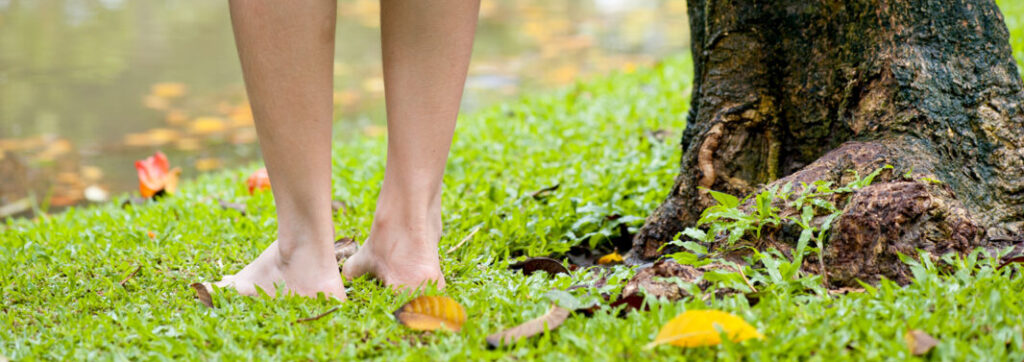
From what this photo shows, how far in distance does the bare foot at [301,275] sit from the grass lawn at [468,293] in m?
0.05

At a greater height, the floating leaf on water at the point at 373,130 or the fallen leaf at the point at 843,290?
the fallen leaf at the point at 843,290

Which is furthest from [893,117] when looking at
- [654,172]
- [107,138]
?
[107,138]

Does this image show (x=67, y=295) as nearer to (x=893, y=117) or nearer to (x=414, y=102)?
(x=414, y=102)

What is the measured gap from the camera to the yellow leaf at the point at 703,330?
5.05 feet

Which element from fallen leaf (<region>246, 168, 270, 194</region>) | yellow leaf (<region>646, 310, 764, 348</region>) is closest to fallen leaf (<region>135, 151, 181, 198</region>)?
fallen leaf (<region>246, 168, 270, 194</region>)

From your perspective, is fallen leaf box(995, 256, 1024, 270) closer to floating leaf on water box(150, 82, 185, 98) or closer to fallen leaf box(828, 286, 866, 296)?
fallen leaf box(828, 286, 866, 296)

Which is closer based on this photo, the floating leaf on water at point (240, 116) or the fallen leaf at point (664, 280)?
the fallen leaf at point (664, 280)

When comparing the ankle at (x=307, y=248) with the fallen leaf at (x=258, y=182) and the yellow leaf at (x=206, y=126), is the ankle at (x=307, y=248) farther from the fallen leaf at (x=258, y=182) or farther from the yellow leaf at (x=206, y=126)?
the yellow leaf at (x=206, y=126)

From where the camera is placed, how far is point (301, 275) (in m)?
1.99

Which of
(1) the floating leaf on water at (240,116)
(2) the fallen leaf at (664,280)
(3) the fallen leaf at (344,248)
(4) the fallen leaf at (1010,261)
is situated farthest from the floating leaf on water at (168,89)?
(4) the fallen leaf at (1010,261)

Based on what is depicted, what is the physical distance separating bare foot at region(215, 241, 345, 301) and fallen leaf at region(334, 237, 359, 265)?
1.09ft

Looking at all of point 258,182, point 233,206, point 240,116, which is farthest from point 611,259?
point 240,116

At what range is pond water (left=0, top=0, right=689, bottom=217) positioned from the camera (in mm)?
5191

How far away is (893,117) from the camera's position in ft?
6.98
